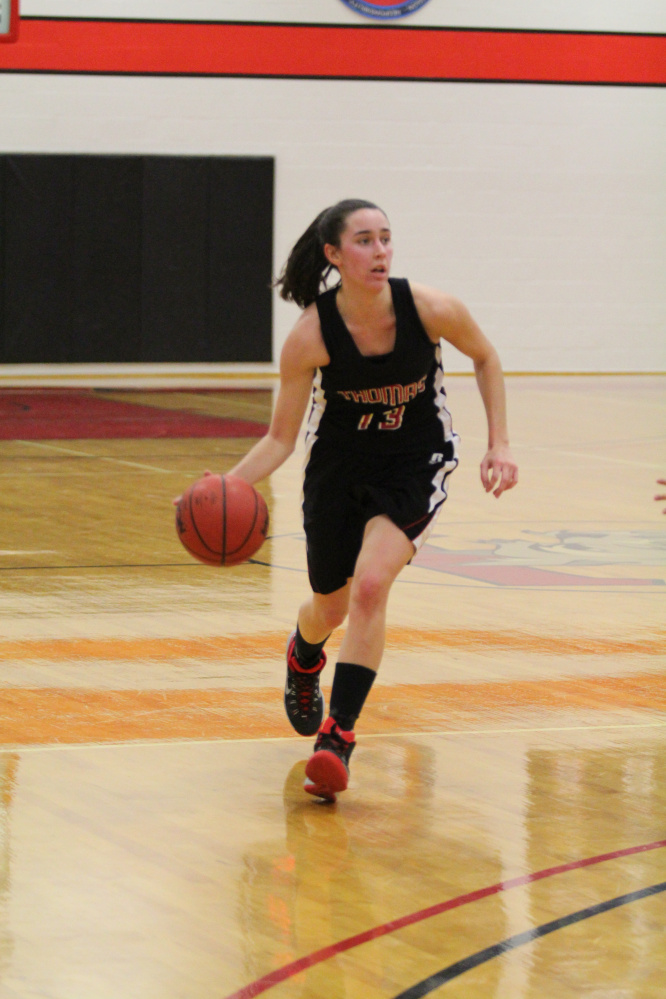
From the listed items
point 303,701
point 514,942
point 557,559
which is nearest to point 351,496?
point 303,701

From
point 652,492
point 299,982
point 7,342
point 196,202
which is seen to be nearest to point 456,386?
point 196,202

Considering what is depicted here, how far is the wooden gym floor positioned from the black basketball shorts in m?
0.53

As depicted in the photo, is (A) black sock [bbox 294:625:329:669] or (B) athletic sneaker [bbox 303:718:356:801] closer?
(B) athletic sneaker [bbox 303:718:356:801]

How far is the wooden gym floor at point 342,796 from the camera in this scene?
2.68 metres

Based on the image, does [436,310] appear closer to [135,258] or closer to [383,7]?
[135,258]

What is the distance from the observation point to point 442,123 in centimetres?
1692

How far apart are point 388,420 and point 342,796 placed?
934 mm

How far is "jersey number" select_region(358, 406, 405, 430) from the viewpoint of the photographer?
391cm

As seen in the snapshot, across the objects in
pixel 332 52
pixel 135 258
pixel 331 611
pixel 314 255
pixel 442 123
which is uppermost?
pixel 332 52

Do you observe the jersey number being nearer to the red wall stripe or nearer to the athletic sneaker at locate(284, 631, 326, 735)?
the athletic sneaker at locate(284, 631, 326, 735)

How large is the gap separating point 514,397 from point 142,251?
166 inches

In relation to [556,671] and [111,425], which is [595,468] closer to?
[111,425]

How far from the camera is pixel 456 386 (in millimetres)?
16312

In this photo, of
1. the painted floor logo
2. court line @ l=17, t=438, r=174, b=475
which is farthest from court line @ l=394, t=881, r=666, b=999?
court line @ l=17, t=438, r=174, b=475
